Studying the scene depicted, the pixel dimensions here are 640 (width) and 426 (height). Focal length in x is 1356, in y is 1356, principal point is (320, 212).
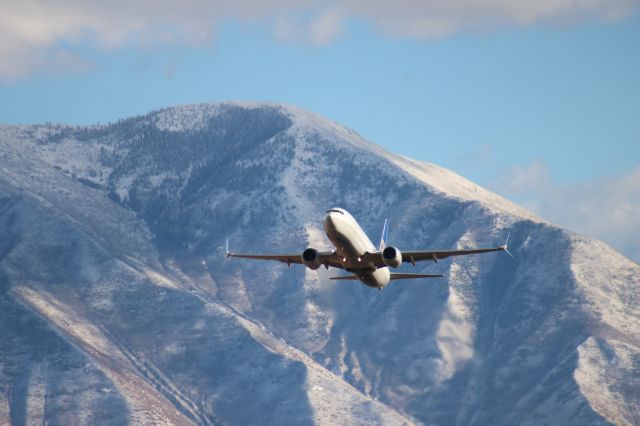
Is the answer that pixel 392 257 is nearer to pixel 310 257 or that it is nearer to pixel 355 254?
pixel 355 254

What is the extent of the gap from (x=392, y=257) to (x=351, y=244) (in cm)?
447

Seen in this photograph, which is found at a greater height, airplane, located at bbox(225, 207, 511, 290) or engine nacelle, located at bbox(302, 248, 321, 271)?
airplane, located at bbox(225, 207, 511, 290)

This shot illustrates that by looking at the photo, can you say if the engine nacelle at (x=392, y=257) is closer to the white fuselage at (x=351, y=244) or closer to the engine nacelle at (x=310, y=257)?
the white fuselage at (x=351, y=244)

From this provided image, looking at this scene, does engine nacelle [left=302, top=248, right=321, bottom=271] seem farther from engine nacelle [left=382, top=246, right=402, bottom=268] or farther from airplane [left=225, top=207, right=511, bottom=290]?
engine nacelle [left=382, top=246, right=402, bottom=268]

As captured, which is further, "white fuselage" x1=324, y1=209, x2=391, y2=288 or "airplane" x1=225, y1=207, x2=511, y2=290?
"airplane" x1=225, y1=207, x2=511, y2=290

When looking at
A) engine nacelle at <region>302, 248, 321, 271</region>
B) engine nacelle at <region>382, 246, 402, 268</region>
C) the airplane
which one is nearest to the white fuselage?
the airplane

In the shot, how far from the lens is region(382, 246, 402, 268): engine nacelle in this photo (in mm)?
132625

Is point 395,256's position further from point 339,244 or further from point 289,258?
point 289,258

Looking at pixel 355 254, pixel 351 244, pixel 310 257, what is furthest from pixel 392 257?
pixel 310 257

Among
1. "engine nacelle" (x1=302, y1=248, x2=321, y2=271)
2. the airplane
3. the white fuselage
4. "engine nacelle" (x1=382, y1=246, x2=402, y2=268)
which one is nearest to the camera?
the white fuselage

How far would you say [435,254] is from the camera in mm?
137625

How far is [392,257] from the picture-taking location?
436ft

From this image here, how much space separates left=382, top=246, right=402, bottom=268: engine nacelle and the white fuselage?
3286 millimetres

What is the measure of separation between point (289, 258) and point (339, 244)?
13.1m
